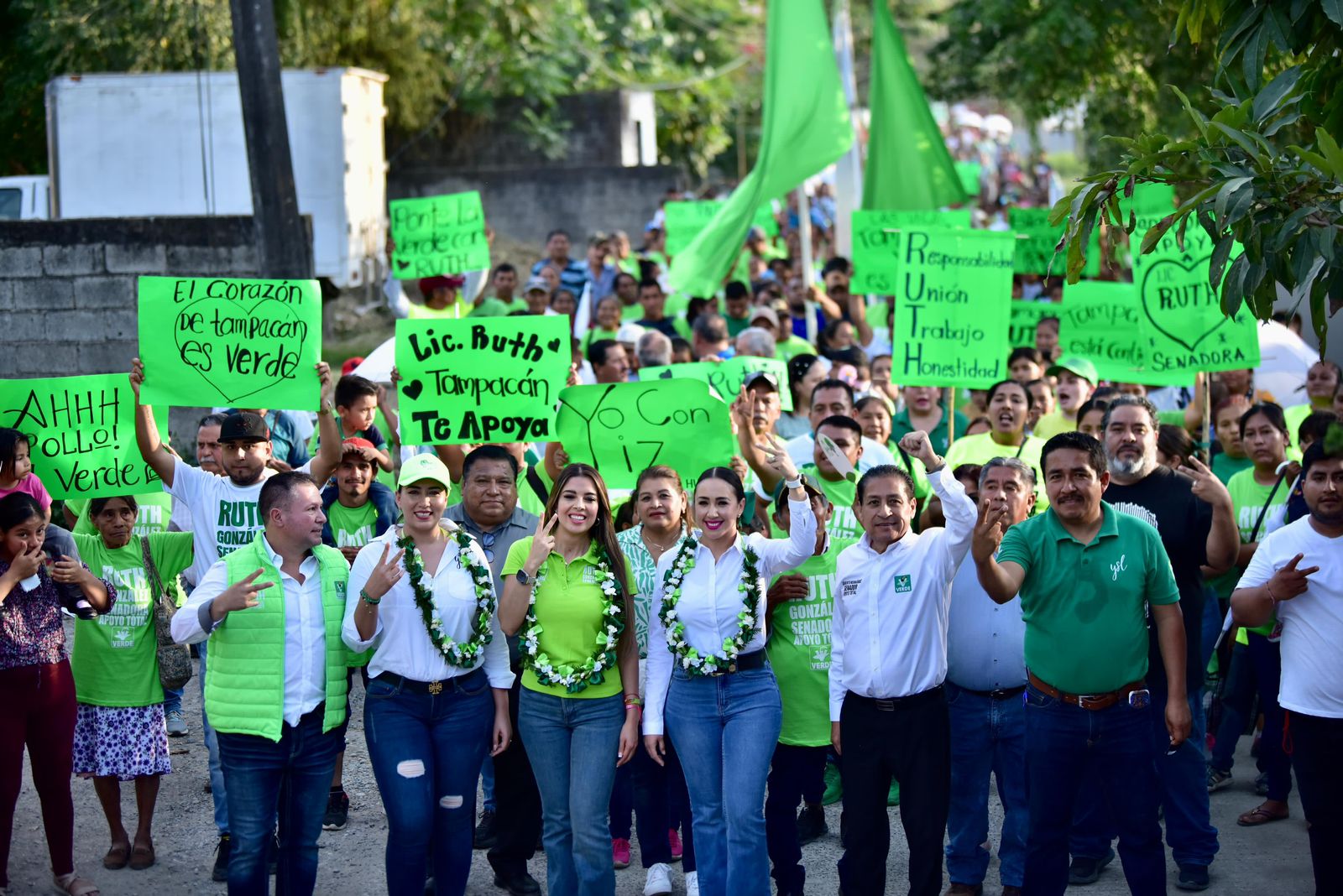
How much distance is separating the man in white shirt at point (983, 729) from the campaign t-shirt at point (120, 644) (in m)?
3.56

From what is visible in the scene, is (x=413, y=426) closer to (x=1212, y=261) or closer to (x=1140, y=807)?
(x=1140, y=807)

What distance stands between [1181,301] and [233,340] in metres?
5.37

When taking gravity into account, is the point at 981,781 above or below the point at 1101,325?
below

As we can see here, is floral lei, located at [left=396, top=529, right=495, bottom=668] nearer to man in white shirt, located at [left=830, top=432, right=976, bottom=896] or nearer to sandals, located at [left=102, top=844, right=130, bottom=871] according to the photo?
man in white shirt, located at [left=830, top=432, right=976, bottom=896]

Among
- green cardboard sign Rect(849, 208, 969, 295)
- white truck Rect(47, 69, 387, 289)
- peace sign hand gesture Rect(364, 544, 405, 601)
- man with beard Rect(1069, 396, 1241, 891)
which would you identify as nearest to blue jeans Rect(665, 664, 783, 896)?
peace sign hand gesture Rect(364, 544, 405, 601)

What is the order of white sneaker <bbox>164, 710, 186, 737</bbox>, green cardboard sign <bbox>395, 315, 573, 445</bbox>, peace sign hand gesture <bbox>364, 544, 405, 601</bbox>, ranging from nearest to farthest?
1. peace sign hand gesture <bbox>364, 544, 405, 601</bbox>
2. green cardboard sign <bbox>395, 315, 573, 445</bbox>
3. white sneaker <bbox>164, 710, 186, 737</bbox>

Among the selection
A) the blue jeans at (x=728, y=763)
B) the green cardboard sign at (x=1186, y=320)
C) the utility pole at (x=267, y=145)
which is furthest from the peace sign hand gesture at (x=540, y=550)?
the utility pole at (x=267, y=145)

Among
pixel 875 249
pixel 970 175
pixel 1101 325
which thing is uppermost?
pixel 970 175

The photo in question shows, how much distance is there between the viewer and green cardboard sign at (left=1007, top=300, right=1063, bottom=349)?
1212 cm

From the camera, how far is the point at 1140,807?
5.89 metres

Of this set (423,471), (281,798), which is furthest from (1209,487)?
(281,798)

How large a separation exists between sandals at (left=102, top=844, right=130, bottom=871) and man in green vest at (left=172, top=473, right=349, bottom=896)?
1403 mm

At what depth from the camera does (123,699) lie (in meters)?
7.15

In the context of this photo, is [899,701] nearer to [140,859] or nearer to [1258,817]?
[1258,817]
